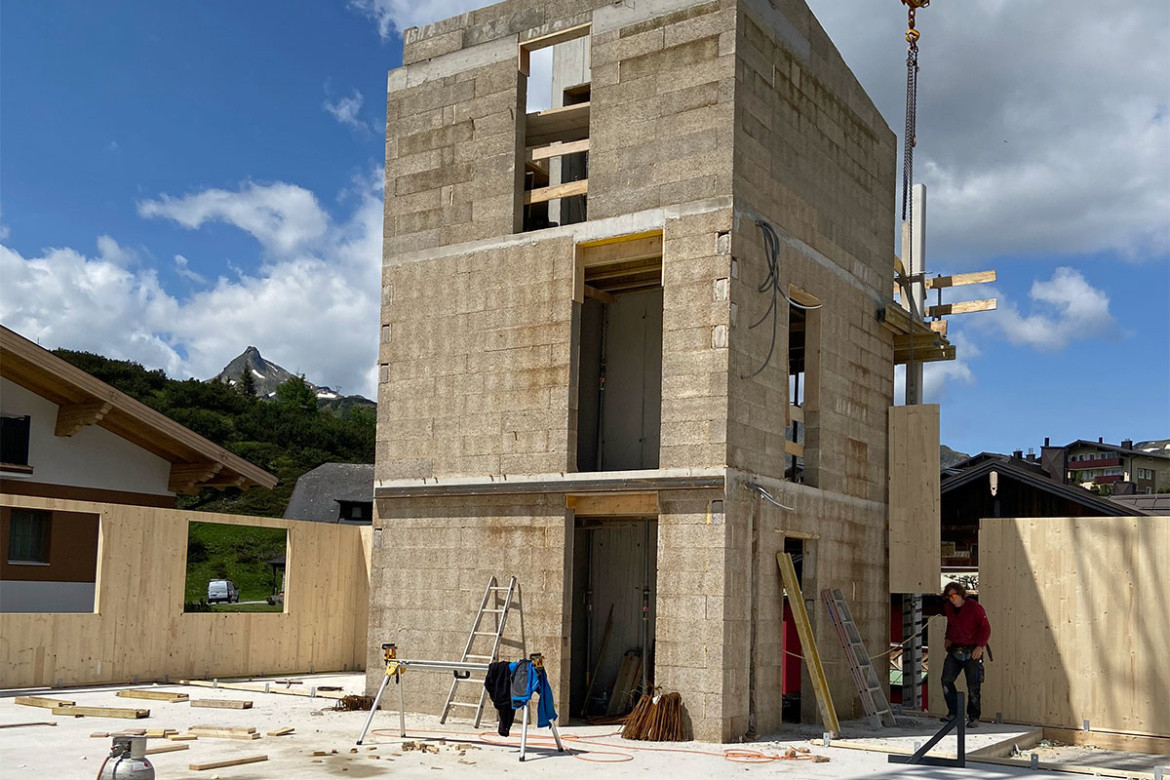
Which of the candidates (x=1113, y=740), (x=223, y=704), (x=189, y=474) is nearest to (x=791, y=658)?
(x=1113, y=740)

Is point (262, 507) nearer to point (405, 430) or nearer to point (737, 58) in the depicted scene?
point (405, 430)

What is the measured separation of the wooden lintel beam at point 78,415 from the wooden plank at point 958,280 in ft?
49.6

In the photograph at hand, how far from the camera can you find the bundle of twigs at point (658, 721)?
13.4 m

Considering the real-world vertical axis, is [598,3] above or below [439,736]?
above

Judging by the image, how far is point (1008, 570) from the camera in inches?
664

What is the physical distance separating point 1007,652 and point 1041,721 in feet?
3.40

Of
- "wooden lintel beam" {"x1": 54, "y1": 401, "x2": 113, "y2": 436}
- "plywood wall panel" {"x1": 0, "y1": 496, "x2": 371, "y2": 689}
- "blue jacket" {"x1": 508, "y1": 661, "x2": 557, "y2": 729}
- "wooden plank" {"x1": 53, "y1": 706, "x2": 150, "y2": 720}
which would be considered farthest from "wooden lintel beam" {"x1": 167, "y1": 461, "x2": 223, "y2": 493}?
"blue jacket" {"x1": 508, "y1": 661, "x2": 557, "y2": 729}

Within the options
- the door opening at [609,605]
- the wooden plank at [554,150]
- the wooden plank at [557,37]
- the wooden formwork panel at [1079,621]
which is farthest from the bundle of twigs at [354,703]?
the wooden plank at [557,37]

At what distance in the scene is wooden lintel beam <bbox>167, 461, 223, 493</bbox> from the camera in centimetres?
2341

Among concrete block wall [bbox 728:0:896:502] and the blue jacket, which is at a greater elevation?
concrete block wall [bbox 728:0:896:502]

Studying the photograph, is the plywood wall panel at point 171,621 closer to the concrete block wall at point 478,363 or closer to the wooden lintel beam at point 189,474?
the wooden lintel beam at point 189,474

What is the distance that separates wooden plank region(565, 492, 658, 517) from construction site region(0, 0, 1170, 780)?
54mm

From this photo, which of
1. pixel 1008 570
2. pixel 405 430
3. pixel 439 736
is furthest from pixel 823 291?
pixel 439 736

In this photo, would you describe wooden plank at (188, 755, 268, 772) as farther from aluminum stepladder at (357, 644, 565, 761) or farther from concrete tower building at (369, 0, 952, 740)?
concrete tower building at (369, 0, 952, 740)
